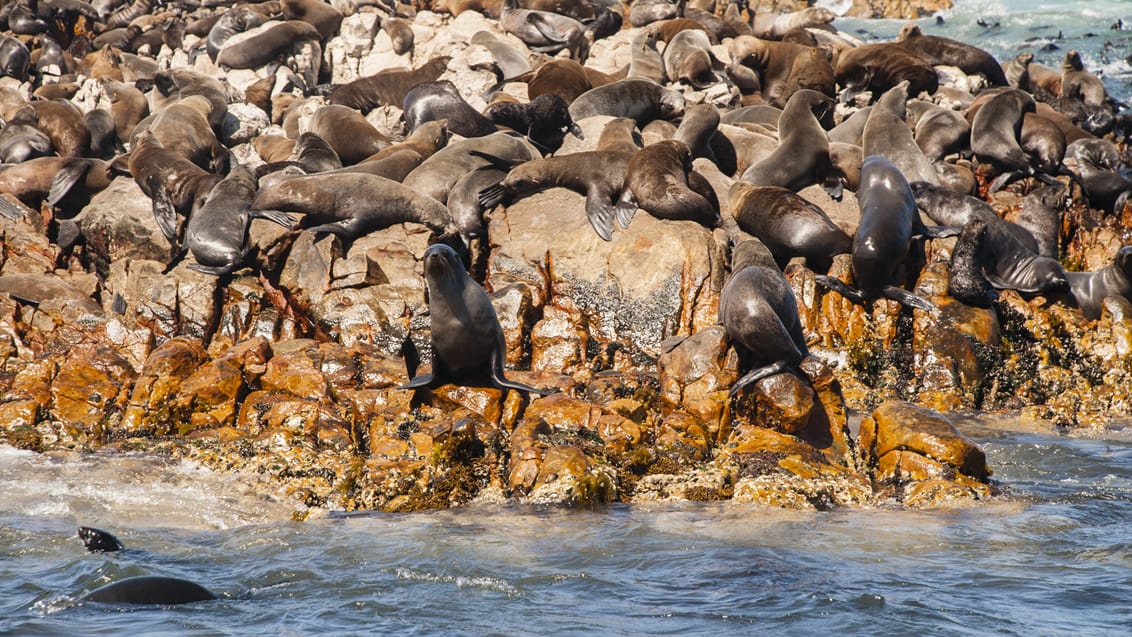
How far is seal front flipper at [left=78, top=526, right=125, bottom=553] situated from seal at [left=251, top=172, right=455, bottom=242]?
5.96 metres

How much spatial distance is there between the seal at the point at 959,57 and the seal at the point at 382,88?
8.75 m

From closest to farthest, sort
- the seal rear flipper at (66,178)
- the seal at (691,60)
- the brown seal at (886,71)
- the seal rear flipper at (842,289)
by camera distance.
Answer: the seal rear flipper at (842,289) < the seal rear flipper at (66,178) < the brown seal at (886,71) < the seal at (691,60)

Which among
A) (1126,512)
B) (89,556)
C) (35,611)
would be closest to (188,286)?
(89,556)

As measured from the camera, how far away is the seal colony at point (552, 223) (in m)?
8.40

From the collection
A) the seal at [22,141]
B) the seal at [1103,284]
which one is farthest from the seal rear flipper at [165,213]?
the seal at [1103,284]

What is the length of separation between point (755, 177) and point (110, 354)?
25.9ft

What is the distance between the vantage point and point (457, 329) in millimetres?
8250

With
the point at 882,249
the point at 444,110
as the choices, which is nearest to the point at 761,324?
the point at 882,249

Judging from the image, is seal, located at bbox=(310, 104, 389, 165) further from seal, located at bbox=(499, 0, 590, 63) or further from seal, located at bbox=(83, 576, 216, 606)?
seal, located at bbox=(83, 576, 216, 606)

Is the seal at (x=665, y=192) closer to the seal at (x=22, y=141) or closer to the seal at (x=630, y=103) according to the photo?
the seal at (x=630, y=103)

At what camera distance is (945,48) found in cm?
1962

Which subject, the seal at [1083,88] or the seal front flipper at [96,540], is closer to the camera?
the seal front flipper at [96,540]

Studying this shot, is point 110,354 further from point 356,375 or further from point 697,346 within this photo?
point 697,346

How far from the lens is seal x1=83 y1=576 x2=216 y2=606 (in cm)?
541
